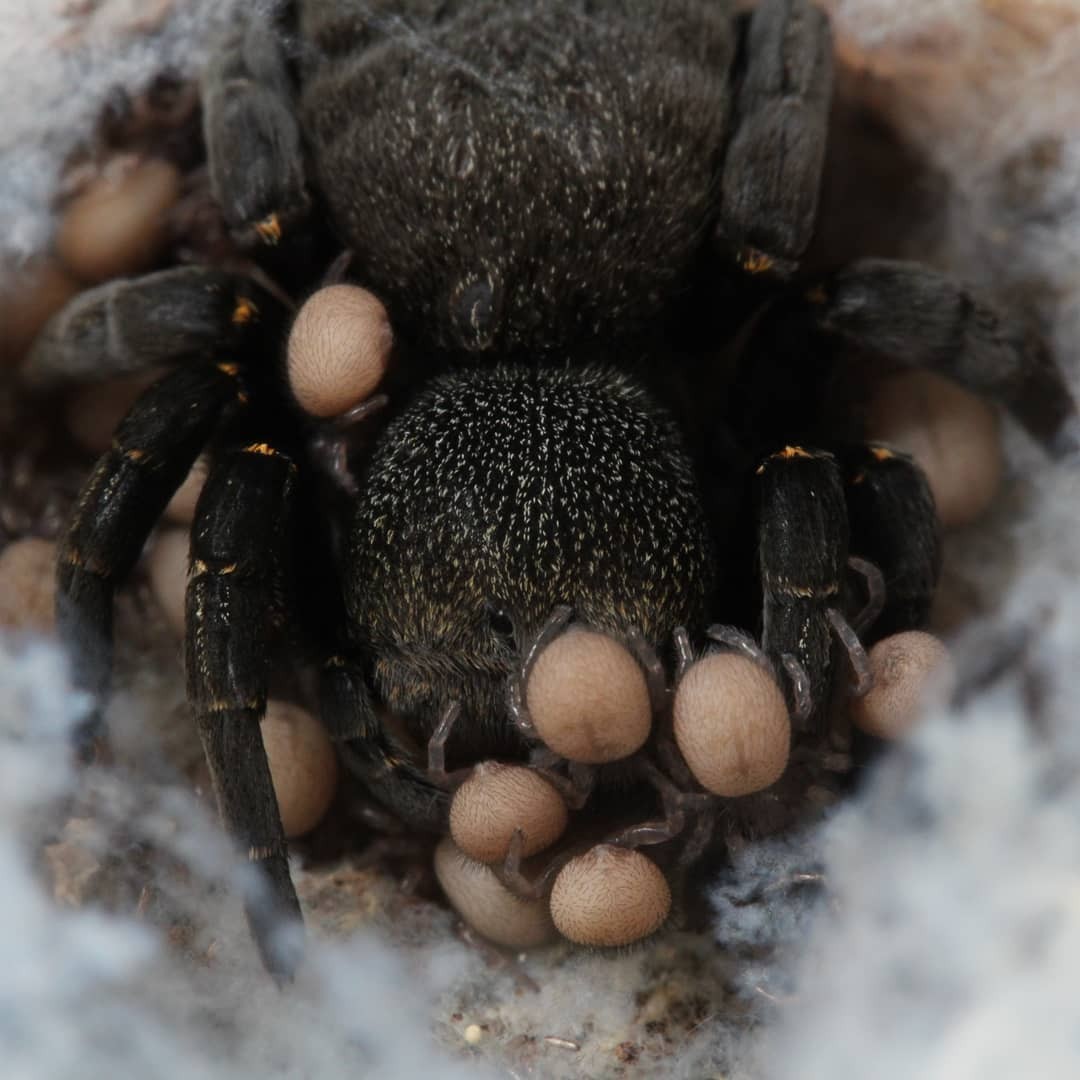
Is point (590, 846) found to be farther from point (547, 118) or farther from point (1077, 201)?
point (1077, 201)

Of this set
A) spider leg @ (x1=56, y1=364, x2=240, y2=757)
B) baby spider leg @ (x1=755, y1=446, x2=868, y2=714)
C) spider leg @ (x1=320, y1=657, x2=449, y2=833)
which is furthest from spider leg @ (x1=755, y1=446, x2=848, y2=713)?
spider leg @ (x1=56, y1=364, x2=240, y2=757)

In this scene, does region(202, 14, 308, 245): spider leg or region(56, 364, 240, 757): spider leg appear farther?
region(202, 14, 308, 245): spider leg

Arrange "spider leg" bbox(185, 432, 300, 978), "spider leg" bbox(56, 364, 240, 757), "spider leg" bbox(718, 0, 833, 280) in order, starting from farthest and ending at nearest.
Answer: "spider leg" bbox(718, 0, 833, 280) < "spider leg" bbox(56, 364, 240, 757) < "spider leg" bbox(185, 432, 300, 978)

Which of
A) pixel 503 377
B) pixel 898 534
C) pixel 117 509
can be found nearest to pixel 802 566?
pixel 898 534

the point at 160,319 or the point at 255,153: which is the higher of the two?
the point at 255,153

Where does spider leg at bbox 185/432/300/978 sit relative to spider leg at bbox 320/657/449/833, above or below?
above

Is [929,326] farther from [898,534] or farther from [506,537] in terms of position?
[506,537]

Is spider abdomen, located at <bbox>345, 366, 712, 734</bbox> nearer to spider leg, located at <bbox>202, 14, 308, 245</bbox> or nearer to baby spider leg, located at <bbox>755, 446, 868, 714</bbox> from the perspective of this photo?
baby spider leg, located at <bbox>755, 446, 868, 714</bbox>
